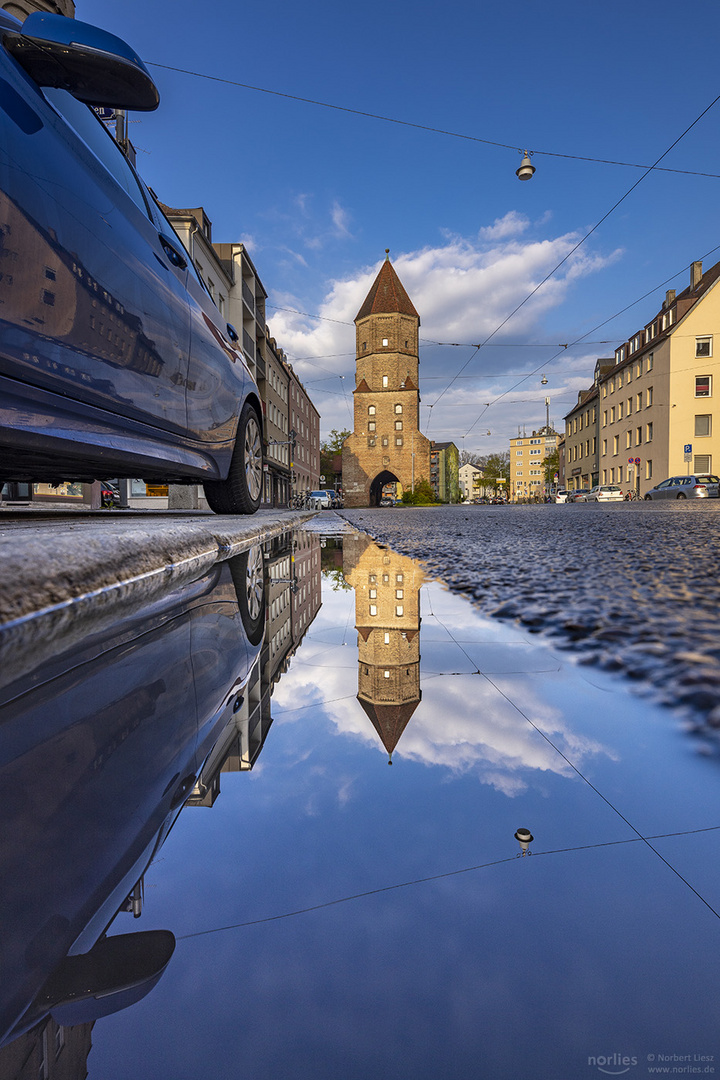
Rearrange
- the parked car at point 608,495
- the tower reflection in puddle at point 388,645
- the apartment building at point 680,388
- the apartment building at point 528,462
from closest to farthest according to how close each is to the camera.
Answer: the tower reflection in puddle at point 388,645 < the apartment building at point 680,388 < the parked car at point 608,495 < the apartment building at point 528,462

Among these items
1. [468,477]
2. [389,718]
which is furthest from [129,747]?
[468,477]

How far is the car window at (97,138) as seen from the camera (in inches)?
87.7

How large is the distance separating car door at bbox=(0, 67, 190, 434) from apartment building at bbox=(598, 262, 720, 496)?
126ft

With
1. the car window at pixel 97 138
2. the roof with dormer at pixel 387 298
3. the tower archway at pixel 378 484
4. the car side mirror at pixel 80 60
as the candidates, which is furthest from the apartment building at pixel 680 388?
the car side mirror at pixel 80 60

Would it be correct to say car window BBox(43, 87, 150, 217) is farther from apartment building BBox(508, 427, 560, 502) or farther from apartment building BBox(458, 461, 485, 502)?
apartment building BBox(458, 461, 485, 502)

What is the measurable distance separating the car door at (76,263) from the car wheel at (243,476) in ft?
6.25

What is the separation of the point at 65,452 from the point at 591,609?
2.08 m

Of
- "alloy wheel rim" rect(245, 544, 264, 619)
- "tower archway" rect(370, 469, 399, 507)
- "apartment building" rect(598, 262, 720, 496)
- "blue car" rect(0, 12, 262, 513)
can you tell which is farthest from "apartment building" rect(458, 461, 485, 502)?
"blue car" rect(0, 12, 262, 513)

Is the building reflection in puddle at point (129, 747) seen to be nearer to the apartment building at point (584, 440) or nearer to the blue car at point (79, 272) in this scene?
the blue car at point (79, 272)

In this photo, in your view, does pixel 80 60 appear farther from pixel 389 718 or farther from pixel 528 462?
pixel 528 462

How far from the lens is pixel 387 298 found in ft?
168

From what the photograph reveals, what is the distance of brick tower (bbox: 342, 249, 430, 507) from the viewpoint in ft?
166

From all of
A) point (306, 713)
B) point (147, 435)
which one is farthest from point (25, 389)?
point (306, 713)

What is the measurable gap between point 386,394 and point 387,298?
8.03 metres
